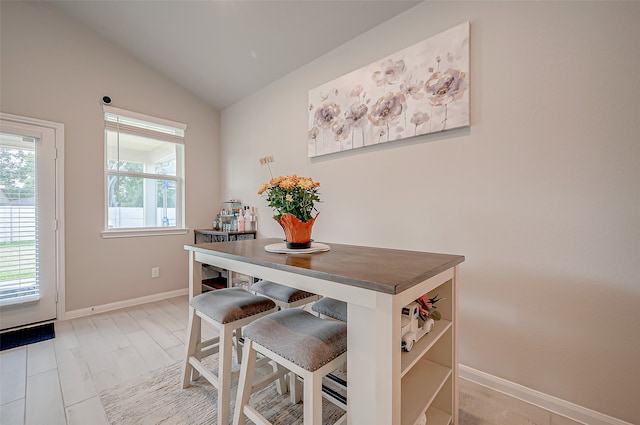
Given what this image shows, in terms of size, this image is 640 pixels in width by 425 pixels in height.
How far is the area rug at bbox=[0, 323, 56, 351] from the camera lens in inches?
86.1

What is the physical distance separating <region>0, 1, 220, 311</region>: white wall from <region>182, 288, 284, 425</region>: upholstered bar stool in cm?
200

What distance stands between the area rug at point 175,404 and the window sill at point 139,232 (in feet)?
6.13

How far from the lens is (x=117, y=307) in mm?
2992

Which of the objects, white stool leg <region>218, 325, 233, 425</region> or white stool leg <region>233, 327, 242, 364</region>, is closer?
white stool leg <region>218, 325, 233, 425</region>

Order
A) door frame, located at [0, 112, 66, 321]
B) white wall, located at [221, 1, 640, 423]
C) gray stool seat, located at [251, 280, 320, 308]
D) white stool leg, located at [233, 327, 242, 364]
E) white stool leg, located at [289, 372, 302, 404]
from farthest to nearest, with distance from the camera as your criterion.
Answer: door frame, located at [0, 112, 66, 321] < white stool leg, located at [233, 327, 242, 364] < gray stool seat, located at [251, 280, 320, 308] < white stool leg, located at [289, 372, 302, 404] < white wall, located at [221, 1, 640, 423]

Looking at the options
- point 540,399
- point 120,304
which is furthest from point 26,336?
point 540,399

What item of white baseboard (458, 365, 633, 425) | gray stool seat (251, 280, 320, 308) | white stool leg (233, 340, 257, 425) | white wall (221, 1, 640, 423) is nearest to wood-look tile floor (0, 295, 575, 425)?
white baseboard (458, 365, 633, 425)

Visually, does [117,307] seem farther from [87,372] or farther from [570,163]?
[570,163]

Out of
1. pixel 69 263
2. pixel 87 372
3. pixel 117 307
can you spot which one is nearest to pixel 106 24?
pixel 69 263

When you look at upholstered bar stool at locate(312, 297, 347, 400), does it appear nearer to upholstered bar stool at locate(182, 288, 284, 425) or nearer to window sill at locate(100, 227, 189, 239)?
upholstered bar stool at locate(182, 288, 284, 425)

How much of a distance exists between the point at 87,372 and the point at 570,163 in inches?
128

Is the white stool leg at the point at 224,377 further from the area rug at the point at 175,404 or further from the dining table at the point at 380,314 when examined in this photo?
the dining table at the point at 380,314

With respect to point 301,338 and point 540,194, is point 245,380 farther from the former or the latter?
point 540,194

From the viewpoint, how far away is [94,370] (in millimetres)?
1853
